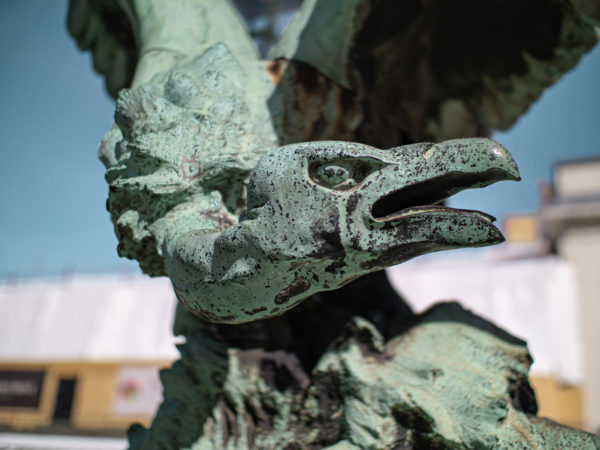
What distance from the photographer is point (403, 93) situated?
1.48m

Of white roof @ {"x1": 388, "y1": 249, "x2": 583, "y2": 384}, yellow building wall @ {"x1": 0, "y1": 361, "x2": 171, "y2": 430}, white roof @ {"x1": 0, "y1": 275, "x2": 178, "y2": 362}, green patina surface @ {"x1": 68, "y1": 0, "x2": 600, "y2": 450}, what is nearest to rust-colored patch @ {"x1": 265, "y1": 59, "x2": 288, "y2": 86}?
green patina surface @ {"x1": 68, "y1": 0, "x2": 600, "y2": 450}

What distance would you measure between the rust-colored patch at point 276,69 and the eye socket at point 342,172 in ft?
1.63

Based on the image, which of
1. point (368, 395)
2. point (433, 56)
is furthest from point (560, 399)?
point (368, 395)

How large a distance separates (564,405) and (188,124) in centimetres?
617

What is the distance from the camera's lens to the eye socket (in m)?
0.70

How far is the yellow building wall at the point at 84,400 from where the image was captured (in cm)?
679

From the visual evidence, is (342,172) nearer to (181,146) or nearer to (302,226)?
(302,226)

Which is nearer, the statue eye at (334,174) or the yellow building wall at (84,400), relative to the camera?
the statue eye at (334,174)

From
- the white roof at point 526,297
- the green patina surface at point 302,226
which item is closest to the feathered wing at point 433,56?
the green patina surface at point 302,226

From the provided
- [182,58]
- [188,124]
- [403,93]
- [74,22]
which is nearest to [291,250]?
[188,124]

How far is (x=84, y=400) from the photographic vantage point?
23.0 feet

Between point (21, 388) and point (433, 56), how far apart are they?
7755 millimetres

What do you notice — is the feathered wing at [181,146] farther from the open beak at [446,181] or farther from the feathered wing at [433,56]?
the open beak at [446,181]

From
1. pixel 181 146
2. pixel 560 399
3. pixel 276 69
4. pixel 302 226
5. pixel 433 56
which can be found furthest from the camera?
pixel 560 399
